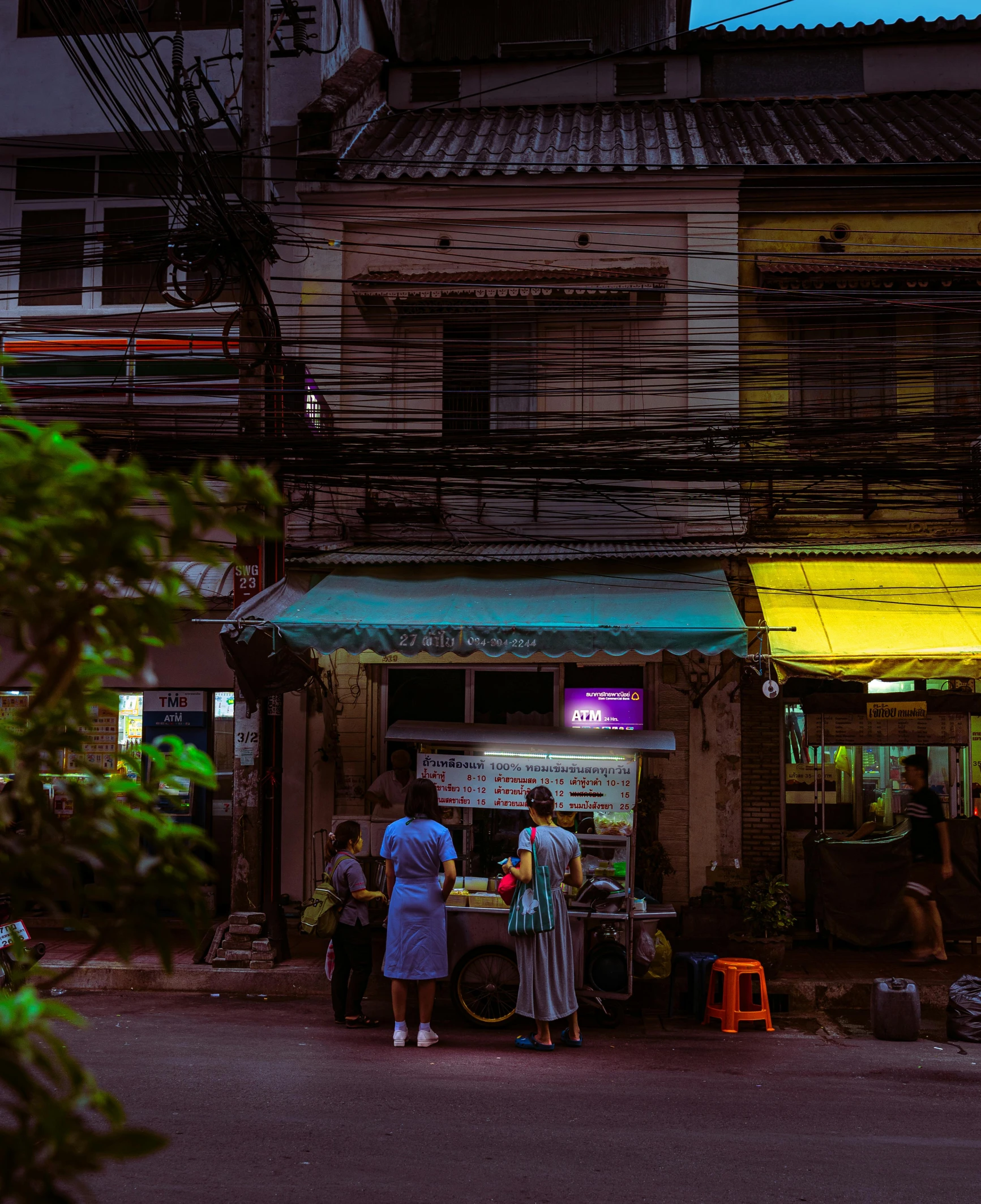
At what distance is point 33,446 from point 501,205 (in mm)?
A: 11321

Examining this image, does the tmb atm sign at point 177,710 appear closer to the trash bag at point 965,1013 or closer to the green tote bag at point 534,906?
the green tote bag at point 534,906

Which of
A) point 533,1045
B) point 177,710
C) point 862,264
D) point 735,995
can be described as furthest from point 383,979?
point 862,264

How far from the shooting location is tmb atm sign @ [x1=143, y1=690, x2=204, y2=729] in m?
12.8

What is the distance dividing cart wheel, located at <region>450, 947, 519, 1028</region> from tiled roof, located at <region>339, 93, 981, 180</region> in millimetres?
7900

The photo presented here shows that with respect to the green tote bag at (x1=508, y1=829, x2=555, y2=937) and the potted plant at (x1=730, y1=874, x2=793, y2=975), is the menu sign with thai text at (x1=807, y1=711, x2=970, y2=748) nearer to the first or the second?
the potted plant at (x1=730, y1=874, x2=793, y2=975)

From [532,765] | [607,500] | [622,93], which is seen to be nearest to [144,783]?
[532,765]

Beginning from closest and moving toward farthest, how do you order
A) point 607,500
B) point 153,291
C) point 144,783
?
point 144,783 → point 607,500 → point 153,291

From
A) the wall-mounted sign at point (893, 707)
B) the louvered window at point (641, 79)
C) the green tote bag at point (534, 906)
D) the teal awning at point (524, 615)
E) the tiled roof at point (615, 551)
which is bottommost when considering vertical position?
the green tote bag at point (534, 906)

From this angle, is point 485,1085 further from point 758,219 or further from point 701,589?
point 758,219

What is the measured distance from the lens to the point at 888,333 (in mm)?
12438

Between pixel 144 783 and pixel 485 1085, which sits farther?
pixel 485 1085

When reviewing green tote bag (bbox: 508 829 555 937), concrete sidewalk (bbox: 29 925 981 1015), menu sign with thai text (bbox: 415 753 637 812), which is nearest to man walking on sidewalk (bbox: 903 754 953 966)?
concrete sidewalk (bbox: 29 925 981 1015)

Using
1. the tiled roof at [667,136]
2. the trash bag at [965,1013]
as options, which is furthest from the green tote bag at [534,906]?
→ the tiled roof at [667,136]

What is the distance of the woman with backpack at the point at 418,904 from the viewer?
27.2ft
